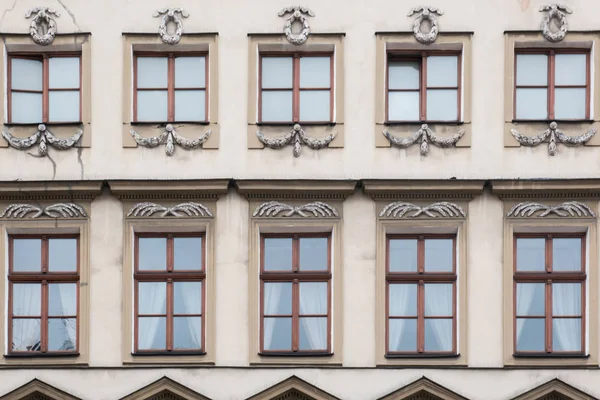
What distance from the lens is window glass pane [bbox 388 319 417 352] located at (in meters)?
28.8

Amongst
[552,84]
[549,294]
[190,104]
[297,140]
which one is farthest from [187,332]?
[552,84]

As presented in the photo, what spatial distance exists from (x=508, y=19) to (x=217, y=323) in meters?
6.67

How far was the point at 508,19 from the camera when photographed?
29234mm

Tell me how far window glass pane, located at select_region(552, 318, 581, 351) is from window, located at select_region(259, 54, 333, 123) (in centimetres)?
484

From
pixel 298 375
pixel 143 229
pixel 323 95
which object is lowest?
pixel 298 375

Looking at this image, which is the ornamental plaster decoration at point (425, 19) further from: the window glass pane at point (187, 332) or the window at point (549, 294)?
the window glass pane at point (187, 332)

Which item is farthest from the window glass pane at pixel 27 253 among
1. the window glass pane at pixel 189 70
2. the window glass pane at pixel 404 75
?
the window glass pane at pixel 404 75

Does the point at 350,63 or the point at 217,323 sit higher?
the point at 350,63

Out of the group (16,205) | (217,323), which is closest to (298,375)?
(217,323)

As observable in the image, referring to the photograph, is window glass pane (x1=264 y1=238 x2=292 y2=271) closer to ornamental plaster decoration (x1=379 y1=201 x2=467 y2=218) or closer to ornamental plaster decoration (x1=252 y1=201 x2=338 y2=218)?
ornamental plaster decoration (x1=252 y1=201 x2=338 y2=218)

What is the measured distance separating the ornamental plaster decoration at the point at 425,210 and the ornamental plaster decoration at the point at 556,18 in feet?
10.1

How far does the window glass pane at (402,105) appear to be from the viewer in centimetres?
2927

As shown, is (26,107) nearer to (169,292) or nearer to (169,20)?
(169,20)

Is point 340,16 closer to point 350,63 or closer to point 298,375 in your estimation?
point 350,63
